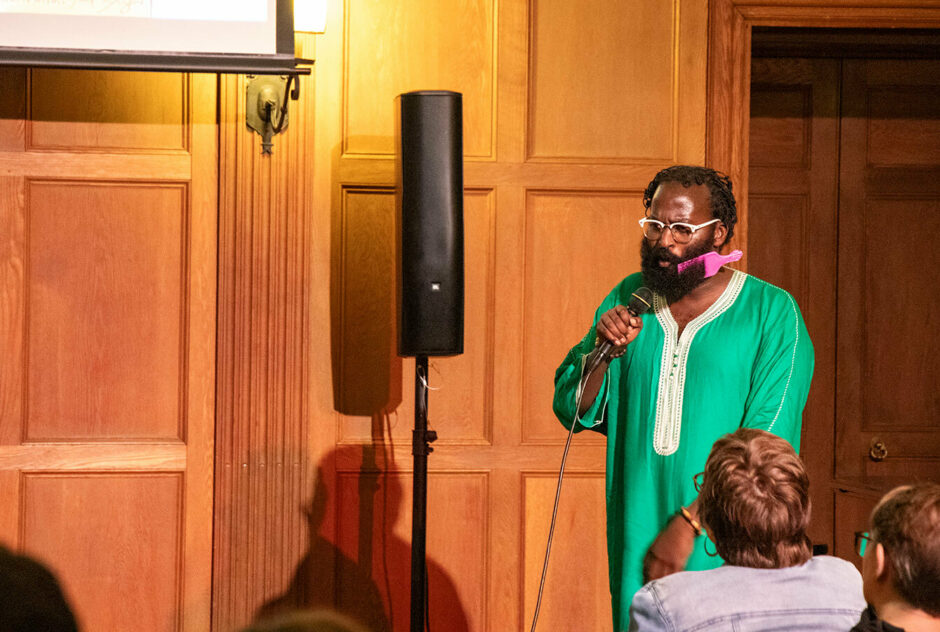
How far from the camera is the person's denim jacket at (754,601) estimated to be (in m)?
1.63

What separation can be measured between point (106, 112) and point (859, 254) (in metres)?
3.07

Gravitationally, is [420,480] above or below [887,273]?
below

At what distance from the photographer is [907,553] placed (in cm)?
156

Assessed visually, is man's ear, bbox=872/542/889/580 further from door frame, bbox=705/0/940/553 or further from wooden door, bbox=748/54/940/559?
wooden door, bbox=748/54/940/559

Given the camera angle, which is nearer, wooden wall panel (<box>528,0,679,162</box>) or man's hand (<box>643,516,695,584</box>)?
man's hand (<box>643,516,695,584</box>)

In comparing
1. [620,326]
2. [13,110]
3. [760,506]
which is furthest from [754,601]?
[13,110]

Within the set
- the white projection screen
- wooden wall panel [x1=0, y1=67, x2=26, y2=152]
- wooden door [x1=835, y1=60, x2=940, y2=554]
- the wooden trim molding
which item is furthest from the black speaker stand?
wooden door [x1=835, y1=60, x2=940, y2=554]

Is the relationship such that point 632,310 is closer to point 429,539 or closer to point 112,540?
point 429,539

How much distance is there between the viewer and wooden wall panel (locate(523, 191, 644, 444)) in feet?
12.8

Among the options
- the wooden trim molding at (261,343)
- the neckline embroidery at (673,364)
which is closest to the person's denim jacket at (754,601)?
the neckline embroidery at (673,364)

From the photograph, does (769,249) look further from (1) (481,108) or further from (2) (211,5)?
(2) (211,5)

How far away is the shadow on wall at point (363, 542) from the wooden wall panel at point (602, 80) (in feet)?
4.35

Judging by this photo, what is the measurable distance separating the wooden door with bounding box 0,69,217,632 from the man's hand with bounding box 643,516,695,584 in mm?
1953

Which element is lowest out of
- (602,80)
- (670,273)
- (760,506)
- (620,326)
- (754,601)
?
(754,601)
